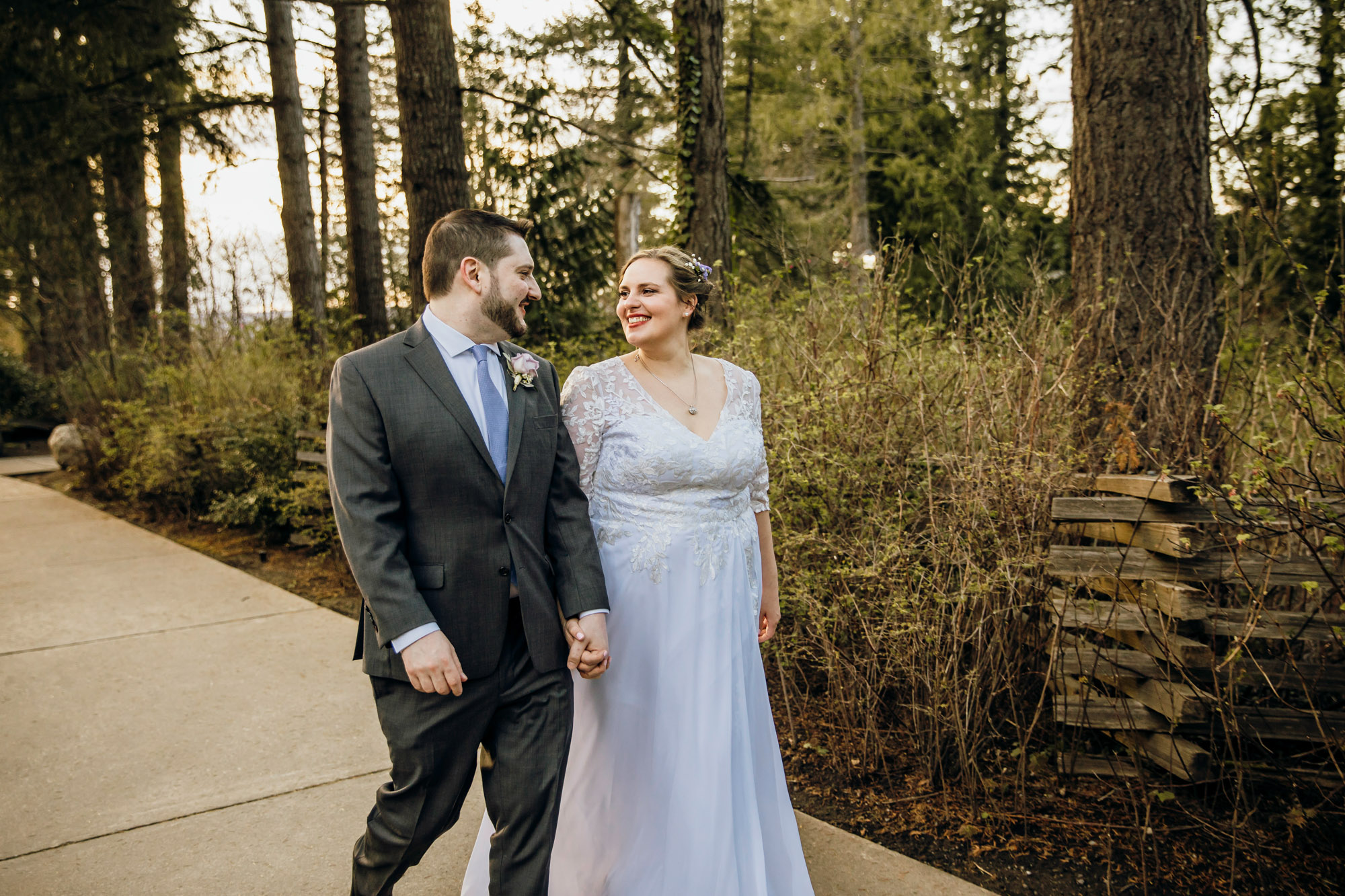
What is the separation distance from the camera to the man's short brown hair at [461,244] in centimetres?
231

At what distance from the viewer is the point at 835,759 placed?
362 centimetres

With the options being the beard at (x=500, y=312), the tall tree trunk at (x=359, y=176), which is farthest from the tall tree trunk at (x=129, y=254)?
the beard at (x=500, y=312)

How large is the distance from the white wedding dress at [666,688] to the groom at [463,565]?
316 mm

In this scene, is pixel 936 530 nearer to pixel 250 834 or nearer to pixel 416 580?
pixel 416 580

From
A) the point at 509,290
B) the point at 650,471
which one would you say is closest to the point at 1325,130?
the point at 650,471

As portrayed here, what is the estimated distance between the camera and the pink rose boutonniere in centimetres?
237

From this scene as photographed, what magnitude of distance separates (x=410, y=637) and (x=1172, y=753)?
8.85 ft

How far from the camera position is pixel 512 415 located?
2.30m

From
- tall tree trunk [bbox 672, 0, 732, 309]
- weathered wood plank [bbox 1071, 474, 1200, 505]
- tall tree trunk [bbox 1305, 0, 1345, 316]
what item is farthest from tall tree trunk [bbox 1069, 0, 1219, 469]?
tall tree trunk [bbox 1305, 0, 1345, 316]

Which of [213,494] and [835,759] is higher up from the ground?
[213,494]

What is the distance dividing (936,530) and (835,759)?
1052mm

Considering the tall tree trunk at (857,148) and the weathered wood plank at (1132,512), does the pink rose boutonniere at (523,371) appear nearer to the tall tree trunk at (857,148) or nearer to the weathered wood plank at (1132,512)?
the weathered wood plank at (1132,512)

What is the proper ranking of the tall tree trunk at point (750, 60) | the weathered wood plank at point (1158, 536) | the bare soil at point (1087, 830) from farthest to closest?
the tall tree trunk at point (750, 60) < the weathered wood plank at point (1158, 536) < the bare soil at point (1087, 830)

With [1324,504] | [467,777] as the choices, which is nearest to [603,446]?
[467,777]
